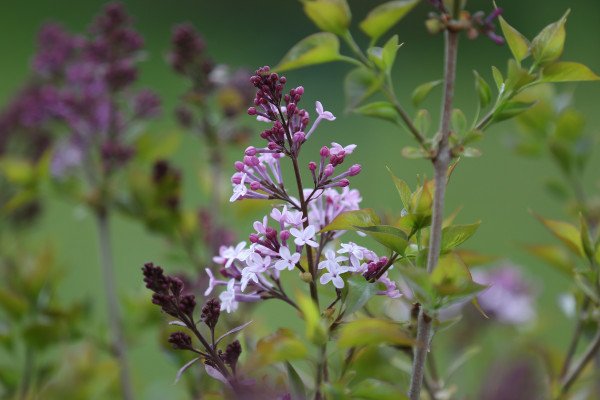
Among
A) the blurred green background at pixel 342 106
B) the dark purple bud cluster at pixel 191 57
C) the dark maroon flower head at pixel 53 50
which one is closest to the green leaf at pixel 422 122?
the dark purple bud cluster at pixel 191 57

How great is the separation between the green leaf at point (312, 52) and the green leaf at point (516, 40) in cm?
11

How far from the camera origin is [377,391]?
34cm

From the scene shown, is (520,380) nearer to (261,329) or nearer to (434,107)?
(261,329)

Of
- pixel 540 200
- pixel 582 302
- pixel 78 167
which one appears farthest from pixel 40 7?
pixel 582 302

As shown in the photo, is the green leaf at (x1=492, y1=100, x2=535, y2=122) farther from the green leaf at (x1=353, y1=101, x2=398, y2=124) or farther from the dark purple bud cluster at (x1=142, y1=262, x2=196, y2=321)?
the dark purple bud cluster at (x1=142, y1=262, x2=196, y2=321)

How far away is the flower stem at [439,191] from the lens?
0.35m

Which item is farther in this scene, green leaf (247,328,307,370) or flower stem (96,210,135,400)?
flower stem (96,210,135,400)

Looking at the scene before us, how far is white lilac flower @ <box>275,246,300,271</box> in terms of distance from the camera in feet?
1.25

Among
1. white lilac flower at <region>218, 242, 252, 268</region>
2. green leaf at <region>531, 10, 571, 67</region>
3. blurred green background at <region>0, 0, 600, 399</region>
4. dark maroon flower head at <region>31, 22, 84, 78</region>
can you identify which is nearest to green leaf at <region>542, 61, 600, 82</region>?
green leaf at <region>531, 10, 571, 67</region>

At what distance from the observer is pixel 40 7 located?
3893mm

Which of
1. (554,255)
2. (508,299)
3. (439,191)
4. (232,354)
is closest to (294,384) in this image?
(232,354)

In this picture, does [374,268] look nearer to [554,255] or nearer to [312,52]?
[312,52]

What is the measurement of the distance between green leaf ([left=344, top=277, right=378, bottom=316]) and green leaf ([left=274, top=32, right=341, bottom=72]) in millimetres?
132

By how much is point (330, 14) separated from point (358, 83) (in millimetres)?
51
